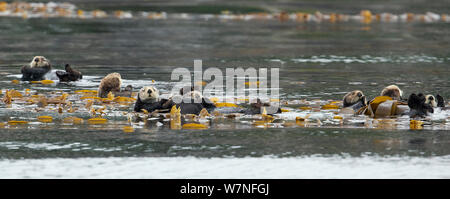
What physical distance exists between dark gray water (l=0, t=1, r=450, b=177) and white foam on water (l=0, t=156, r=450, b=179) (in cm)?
21

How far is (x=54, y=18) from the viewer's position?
2722 centimetres

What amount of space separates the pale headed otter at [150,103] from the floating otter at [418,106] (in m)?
2.72

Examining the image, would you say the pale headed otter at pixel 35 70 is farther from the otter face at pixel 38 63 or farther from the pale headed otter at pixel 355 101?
the pale headed otter at pixel 355 101

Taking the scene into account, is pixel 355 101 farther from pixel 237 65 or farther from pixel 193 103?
A: pixel 237 65

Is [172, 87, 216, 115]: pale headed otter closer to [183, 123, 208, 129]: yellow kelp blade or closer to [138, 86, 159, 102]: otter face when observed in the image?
[138, 86, 159, 102]: otter face

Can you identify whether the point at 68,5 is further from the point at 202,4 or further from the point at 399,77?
the point at 399,77

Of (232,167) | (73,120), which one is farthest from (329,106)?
(232,167)

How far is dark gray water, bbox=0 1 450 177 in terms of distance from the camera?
7.52 metres

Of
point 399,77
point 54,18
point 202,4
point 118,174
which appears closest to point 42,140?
point 118,174

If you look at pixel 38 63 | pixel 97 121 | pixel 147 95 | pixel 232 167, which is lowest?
pixel 232 167

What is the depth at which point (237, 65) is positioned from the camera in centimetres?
1560

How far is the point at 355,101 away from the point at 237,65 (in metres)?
6.13

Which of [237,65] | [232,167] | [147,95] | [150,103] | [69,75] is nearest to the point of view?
[232,167]

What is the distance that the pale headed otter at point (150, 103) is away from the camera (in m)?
9.40
